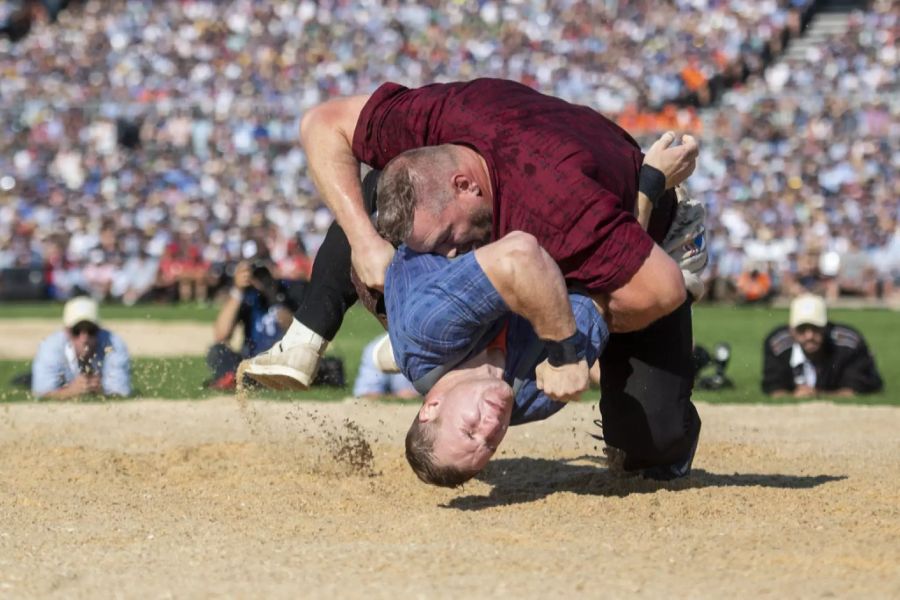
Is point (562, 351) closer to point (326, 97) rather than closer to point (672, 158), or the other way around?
point (672, 158)

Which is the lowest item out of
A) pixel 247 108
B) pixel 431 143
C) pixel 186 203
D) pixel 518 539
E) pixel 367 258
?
pixel 518 539

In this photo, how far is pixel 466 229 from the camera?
5105mm

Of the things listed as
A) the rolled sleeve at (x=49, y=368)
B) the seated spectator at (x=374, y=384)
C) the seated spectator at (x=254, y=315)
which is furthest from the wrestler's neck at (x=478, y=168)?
the rolled sleeve at (x=49, y=368)

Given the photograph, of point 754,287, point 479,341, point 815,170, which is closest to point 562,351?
point 479,341

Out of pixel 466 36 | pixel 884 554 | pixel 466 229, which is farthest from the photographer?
pixel 466 36

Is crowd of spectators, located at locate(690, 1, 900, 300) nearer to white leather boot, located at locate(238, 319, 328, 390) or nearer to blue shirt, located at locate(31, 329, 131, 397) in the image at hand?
blue shirt, located at locate(31, 329, 131, 397)

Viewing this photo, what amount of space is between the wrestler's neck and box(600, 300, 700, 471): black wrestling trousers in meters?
1.10

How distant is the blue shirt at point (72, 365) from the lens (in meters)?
10.9

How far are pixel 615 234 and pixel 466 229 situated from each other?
54cm

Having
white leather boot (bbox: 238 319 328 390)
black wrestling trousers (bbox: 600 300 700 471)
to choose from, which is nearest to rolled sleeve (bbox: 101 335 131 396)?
white leather boot (bbox: 238 319 328 390)

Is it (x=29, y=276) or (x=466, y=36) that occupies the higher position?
(x=466, y=36)

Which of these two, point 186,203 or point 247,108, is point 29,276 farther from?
point 247,108

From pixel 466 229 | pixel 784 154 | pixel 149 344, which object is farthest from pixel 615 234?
pixel 784 154

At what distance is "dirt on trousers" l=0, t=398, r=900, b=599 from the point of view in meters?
4.14
